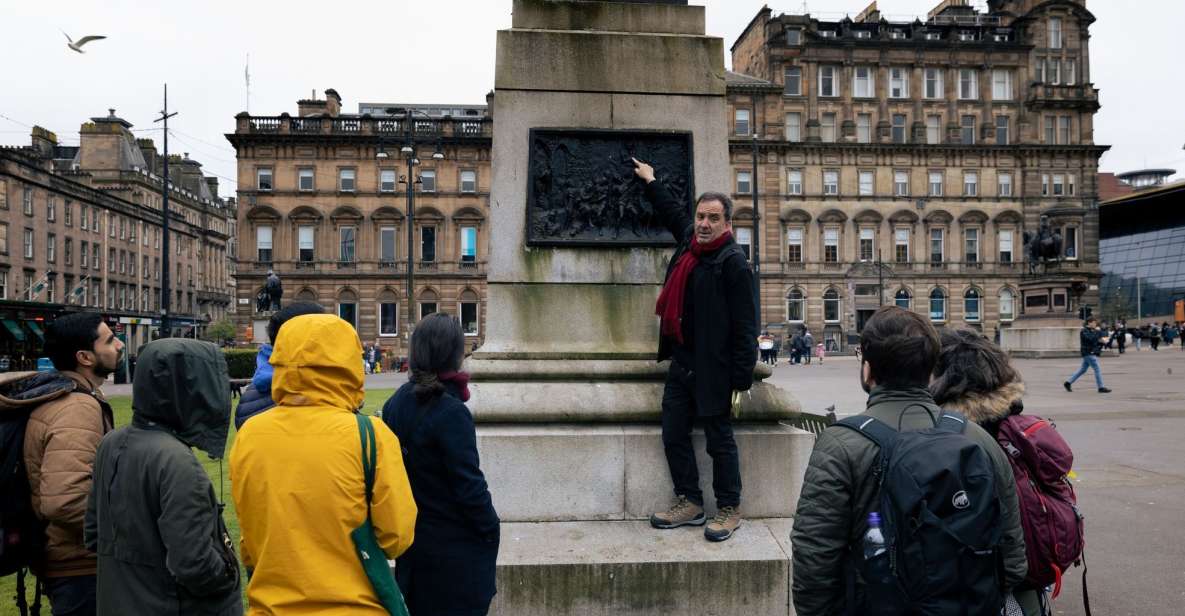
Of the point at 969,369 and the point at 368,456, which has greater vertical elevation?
the point at 969,369

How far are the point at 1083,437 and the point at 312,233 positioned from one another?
172 ft

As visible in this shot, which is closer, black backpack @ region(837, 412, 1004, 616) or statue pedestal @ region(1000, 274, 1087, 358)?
black backpack @ region(837, 412, 1004, 616)

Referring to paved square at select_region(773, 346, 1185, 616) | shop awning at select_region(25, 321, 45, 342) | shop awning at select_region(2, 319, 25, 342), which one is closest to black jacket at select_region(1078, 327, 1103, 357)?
paved square at select_region(773, 346, 1185, 616)

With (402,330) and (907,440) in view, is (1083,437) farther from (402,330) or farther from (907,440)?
(402,330)

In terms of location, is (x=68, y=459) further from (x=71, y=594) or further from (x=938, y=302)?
(x=938, y=302)

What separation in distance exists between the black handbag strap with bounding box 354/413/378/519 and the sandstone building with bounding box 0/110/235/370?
107 ft

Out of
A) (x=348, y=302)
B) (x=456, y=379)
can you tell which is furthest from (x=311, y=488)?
(x=348, y=302)

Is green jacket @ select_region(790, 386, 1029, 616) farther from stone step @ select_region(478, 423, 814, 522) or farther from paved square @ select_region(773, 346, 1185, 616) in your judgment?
paved square @ select_region(773, 346, 1185, 616)

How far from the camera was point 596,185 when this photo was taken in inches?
237

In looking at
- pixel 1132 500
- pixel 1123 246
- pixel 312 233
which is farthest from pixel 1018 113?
pixel 1132 500

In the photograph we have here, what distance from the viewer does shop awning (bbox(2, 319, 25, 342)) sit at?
2742 cm

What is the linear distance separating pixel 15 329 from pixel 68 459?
30.5 m

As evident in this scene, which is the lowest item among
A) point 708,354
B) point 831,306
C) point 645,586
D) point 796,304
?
point 645,586

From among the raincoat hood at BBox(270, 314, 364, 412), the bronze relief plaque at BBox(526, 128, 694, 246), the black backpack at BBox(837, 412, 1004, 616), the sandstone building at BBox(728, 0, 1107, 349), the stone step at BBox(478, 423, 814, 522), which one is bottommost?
the stone step at BBox(478, 423, 814, 522)
